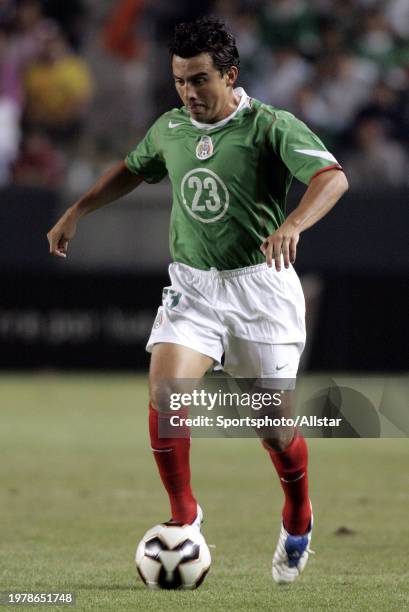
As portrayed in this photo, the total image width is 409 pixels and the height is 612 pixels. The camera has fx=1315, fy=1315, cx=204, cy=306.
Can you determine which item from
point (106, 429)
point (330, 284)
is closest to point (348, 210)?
point (330, 284)

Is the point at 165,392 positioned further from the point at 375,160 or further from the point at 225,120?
the point at 375,160

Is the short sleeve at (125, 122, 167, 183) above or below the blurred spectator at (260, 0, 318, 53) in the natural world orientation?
below

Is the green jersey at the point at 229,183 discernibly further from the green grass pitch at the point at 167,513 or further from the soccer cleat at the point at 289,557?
the green grass pitch at the point at 167,513

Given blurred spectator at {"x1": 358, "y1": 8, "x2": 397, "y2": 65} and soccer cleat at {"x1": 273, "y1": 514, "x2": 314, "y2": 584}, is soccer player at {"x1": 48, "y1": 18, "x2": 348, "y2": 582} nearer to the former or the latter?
soccer cleat at {"x1": 273, "y1": 514, "x2": 314, "y2": 584}

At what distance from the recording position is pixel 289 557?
5418 millimetres

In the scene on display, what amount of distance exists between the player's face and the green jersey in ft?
0.26

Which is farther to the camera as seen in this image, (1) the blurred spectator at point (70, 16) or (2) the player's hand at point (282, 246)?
(1) the blurred spectator at point (70, 16)

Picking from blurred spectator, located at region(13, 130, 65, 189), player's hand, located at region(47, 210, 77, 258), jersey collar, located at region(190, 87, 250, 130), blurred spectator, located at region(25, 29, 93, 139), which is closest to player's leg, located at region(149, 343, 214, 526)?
player's hand, located at region(47, 210, 77, 258)

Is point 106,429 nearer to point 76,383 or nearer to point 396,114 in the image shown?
point 76,383

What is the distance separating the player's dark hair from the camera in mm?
5219

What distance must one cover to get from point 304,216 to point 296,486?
134cm

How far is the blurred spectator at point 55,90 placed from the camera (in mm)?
14953

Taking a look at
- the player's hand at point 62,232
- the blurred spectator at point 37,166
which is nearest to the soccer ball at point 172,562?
the player's hand at point 62,232

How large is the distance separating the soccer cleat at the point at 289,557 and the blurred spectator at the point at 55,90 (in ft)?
33.4
